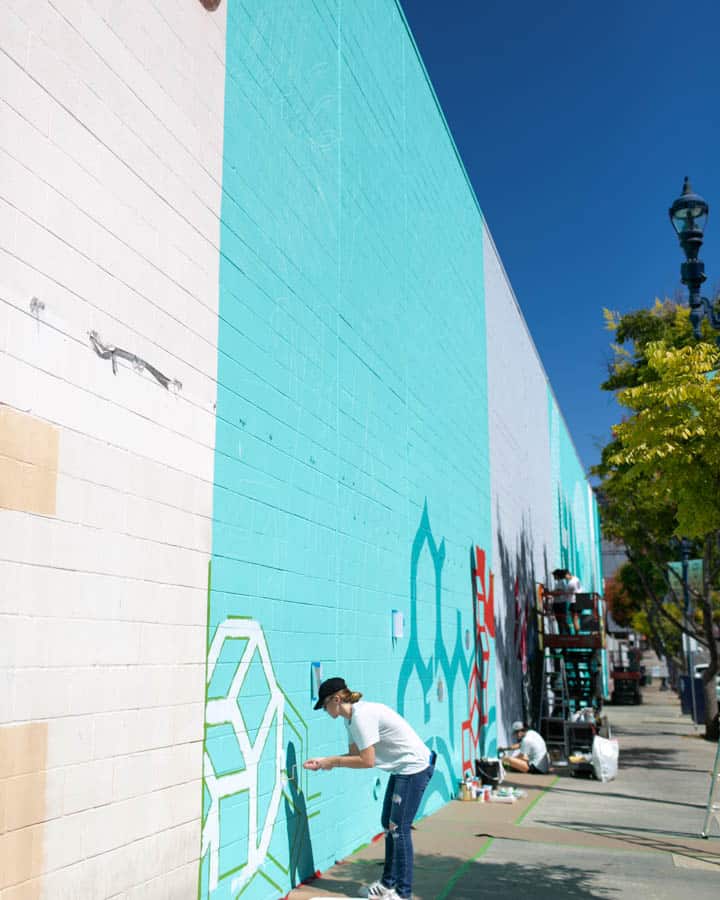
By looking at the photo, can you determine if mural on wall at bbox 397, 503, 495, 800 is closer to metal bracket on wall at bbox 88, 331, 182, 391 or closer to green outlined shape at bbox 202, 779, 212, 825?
green outlined shape at bbox 202, 779, 212, 825

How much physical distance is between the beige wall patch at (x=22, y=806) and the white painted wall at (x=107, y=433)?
0.01 m

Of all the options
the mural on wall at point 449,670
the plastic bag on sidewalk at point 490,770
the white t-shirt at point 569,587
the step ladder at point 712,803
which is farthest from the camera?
the white t-shirt at point 569,587

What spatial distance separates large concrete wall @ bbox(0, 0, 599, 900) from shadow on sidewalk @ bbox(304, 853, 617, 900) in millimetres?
397

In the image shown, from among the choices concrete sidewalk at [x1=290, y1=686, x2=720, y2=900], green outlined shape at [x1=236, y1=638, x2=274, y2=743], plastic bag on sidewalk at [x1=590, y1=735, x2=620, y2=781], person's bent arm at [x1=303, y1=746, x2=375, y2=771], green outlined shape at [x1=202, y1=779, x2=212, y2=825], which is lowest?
concrete sidewalk at [x1=290, y1=686, x2=720, y2=900]

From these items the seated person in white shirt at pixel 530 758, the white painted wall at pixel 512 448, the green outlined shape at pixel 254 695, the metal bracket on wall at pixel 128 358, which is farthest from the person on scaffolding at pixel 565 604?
the metal bracket on wall at pixel 128 358

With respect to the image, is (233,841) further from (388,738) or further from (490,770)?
(490,770)

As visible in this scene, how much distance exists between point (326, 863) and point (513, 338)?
15047 mm

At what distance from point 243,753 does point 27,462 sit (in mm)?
2897

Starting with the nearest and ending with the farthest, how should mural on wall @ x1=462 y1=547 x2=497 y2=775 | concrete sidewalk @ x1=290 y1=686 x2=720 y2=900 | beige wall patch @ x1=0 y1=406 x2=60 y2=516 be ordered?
beige wall patch @ x1=0 y1=406 x2=60 y2=516
concrete sidewalk @ x1=290 y1=686 x2=720 y2=900
mural on wall @ x1=462 y1=547 x2=497 y2=775

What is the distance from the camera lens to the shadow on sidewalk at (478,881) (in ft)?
23.5

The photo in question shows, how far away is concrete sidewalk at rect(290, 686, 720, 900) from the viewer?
741 cm

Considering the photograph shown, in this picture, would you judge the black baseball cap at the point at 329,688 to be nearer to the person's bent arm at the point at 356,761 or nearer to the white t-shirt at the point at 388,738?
the white t-shirt at the point at 388,738

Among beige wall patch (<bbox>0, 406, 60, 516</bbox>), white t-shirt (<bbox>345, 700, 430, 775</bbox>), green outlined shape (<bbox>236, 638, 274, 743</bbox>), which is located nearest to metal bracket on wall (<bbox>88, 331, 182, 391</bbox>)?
beige wall patch (<bbox>0, 406, 60, 516</bbox>)

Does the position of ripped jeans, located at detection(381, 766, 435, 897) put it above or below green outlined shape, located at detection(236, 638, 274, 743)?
below
